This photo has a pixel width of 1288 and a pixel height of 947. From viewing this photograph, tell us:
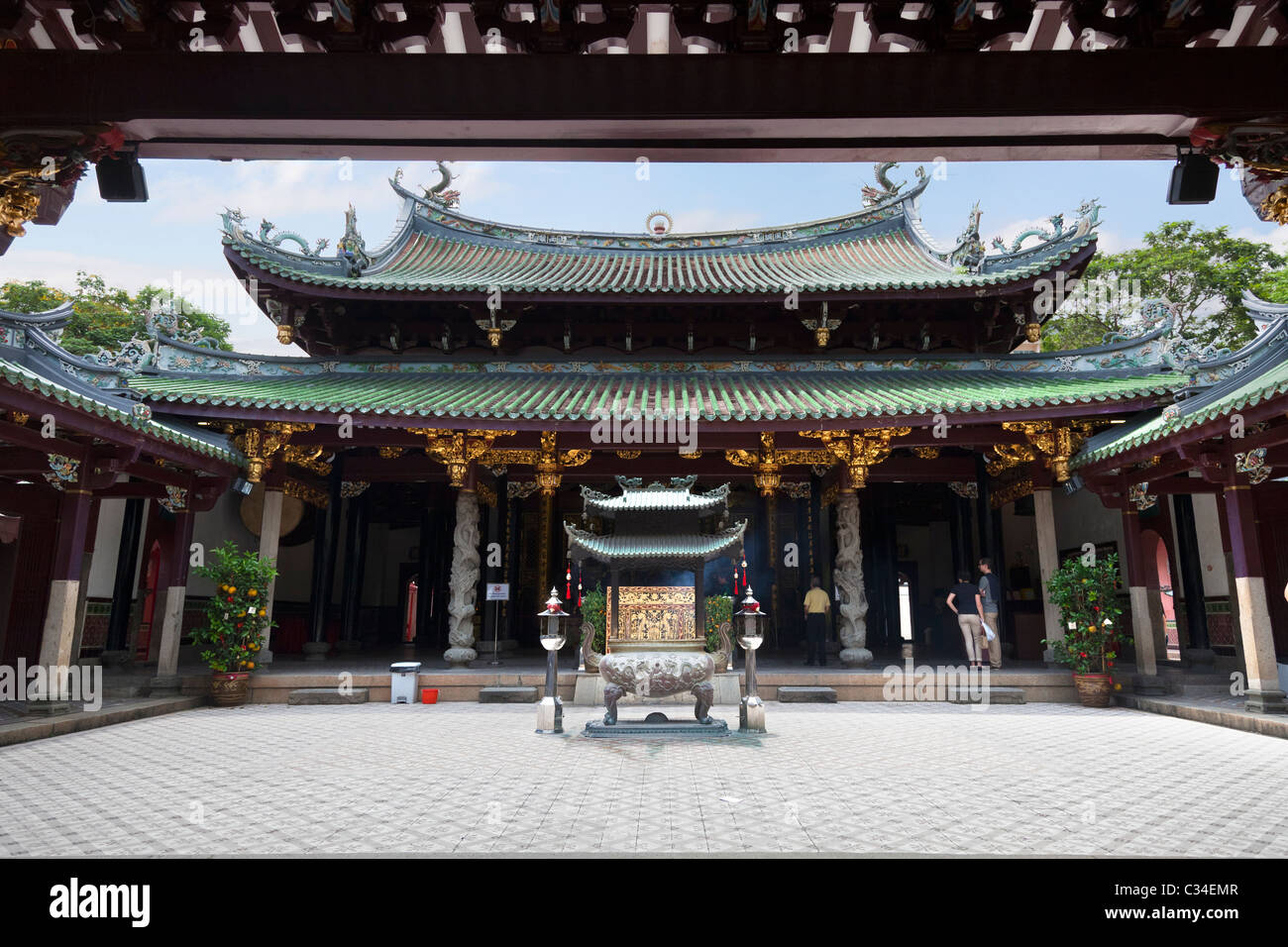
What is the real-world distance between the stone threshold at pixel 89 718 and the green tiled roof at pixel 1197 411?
13.2 m

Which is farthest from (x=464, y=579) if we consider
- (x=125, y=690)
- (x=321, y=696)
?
(x=125, y=690)

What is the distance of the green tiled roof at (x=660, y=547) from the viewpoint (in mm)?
9242

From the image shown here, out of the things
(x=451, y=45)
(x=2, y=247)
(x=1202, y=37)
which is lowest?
(x=2, y=247)

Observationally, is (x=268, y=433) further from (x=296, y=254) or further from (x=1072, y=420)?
(x=1072, y=420)

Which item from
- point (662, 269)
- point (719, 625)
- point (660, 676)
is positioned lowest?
point (660, 676)

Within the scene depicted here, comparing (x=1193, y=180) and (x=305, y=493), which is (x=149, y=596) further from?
(x=1193, y=180)

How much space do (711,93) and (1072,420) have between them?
10.3 meters

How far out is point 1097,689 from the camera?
10469 millimetres

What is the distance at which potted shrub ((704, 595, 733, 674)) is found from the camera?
1145 cm

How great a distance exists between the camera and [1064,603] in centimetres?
1059

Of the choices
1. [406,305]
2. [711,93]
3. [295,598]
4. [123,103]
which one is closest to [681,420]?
[406,305]

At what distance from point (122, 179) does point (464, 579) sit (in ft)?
28.2

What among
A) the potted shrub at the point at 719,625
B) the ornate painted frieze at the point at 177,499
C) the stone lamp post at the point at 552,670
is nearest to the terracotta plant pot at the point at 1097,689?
the potted shrub at the point at 719,625

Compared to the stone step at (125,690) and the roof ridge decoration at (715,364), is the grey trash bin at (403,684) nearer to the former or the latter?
the stone step at (125,690)
